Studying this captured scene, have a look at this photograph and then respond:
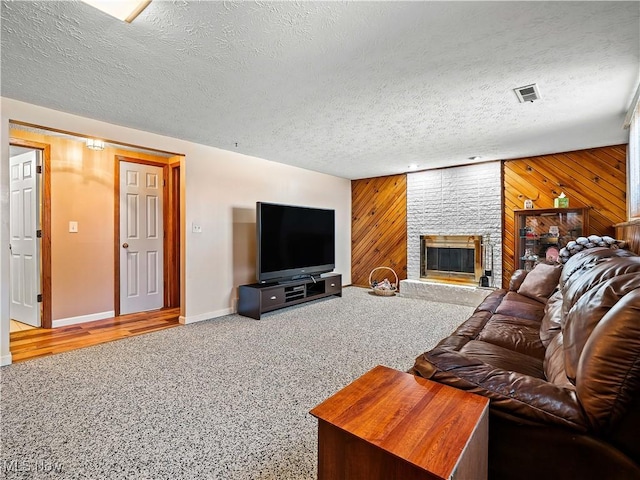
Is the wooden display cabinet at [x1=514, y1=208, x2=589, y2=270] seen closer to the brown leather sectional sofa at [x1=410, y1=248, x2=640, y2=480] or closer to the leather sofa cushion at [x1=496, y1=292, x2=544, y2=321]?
the leather sofa cushion at [x1=496, y1=292, x2=544, y2=321]

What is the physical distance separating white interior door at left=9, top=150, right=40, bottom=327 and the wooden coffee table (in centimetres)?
429

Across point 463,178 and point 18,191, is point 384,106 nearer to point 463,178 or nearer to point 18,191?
point 463,178

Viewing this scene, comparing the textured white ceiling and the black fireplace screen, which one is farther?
the black fireplace screen

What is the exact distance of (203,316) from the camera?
13.2ft

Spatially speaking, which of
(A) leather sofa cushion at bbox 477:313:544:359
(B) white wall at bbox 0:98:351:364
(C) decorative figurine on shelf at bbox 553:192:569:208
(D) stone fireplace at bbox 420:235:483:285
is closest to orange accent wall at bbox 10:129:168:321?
(B) white wall at bbox 0:98:351:364

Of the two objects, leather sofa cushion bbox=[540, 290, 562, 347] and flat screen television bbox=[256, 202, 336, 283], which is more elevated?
flat screen television bbox=[256, 202, 336, 283]

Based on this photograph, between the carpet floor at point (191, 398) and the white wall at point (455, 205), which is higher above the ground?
the white wall at point (455, 205)

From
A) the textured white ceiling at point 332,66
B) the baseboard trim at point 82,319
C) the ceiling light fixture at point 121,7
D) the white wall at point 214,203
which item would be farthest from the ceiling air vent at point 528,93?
the baseboard trim at point 82,319

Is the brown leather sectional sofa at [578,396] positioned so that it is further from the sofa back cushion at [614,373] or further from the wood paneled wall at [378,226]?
the wood paneled wall at [378,226]

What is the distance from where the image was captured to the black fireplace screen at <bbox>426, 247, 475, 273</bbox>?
5.25 metres

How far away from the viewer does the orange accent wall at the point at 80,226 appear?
3754 millimetres

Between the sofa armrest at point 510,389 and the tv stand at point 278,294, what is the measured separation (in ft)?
9.96

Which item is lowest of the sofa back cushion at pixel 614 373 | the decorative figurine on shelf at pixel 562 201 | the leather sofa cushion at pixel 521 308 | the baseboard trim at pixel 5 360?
the baseboard trim at pixel 5 360

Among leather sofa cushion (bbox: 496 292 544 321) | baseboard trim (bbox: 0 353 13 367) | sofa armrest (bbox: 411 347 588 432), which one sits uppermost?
sofa armrest (bbox: 411 347 588 432)
